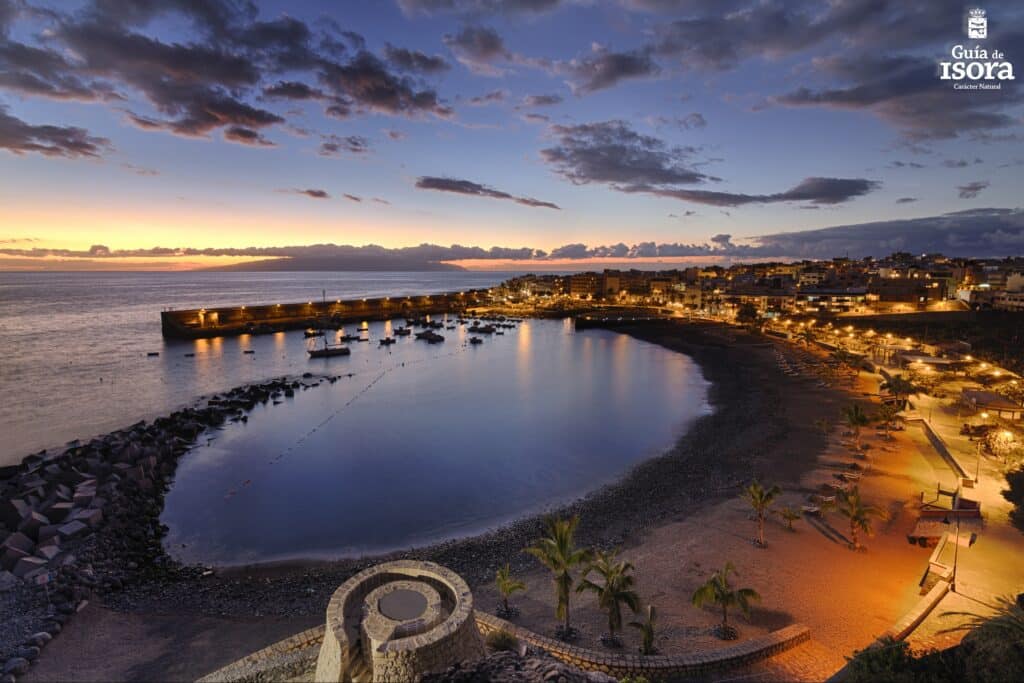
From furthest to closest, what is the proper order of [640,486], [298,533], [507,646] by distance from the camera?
[640,486]
[298,533]
[507,646]

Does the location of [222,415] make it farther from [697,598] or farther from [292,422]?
[697,598]

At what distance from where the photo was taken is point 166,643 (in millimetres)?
10398

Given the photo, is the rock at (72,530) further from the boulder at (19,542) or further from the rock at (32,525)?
the rock at (32,525)

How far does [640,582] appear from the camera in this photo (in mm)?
11930

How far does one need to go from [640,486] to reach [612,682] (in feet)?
41.6

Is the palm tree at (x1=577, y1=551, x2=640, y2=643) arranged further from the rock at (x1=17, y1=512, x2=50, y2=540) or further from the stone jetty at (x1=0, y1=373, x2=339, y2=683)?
the rock at (x1=17, y1=512, x2=50, y2=540)

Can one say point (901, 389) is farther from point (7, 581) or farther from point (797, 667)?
point (7, 581)

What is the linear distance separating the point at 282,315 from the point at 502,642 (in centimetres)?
7320

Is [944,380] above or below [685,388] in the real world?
above

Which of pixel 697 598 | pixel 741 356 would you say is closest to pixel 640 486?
pixel 697 598

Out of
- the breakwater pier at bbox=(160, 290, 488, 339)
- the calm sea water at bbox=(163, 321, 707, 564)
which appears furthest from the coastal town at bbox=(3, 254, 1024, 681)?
the breakwater pier at bbox=(160, 290, 488, 339)

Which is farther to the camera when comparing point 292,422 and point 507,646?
point 292,422

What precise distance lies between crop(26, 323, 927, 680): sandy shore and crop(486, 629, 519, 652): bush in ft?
4.60

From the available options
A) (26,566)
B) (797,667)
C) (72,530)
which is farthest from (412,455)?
(797,667)
